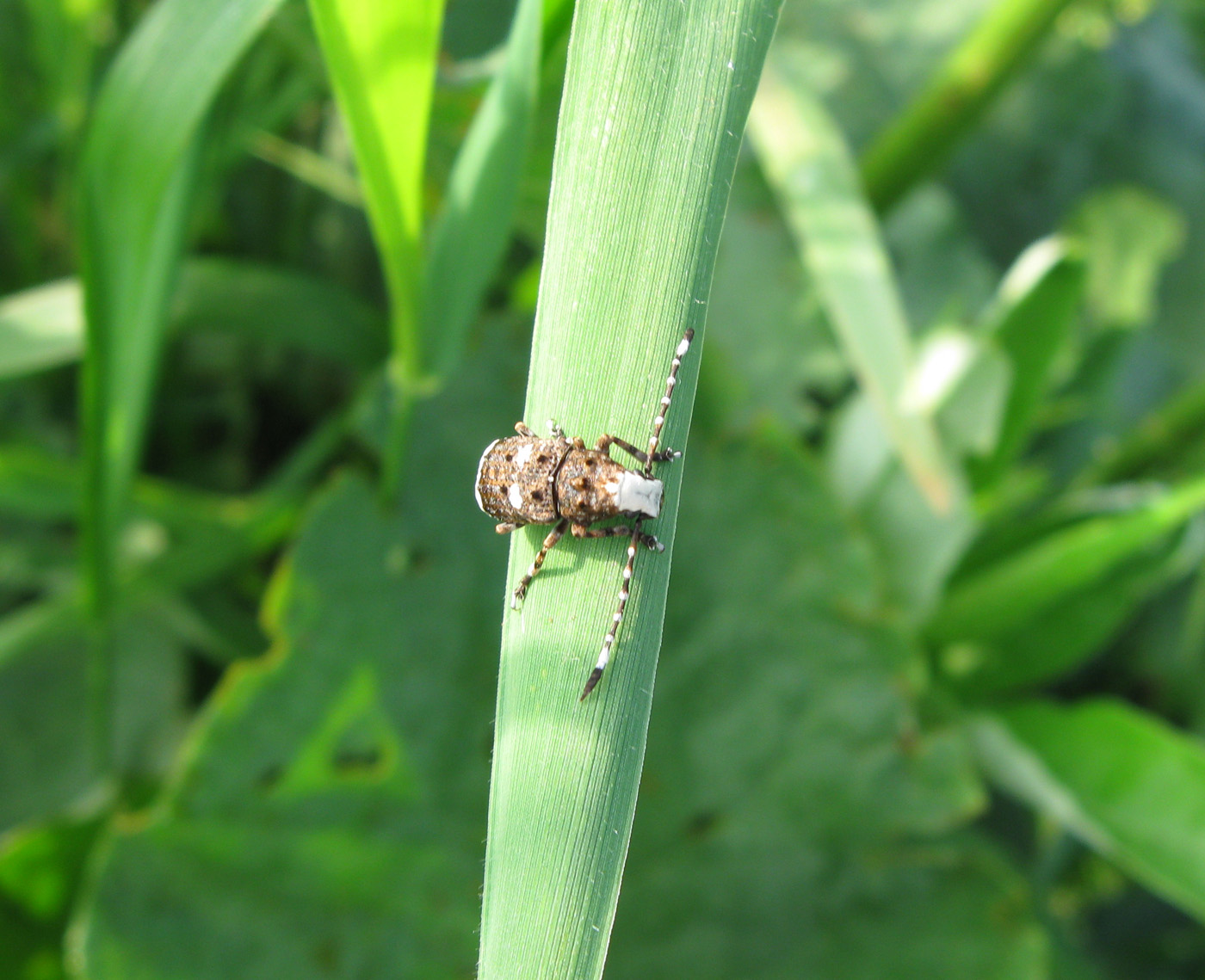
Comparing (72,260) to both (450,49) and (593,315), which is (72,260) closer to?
(450,49)

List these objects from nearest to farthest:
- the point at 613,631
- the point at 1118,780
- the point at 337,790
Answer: the point at 613,631
the point at 337,790
the point at 1118,780

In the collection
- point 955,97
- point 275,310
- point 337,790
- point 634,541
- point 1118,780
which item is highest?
point 275,310

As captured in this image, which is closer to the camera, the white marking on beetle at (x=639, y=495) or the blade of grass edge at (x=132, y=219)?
the white marking on beetle at (x=639, y=495)

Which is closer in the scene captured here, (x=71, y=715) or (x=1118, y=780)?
(x=1118, y=780)

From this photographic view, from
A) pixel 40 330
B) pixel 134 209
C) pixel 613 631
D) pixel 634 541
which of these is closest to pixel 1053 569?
pixel 634 541

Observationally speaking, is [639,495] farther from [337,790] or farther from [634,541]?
[337,790]

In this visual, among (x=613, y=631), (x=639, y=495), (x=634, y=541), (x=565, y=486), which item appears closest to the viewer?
(x=613, y=631)

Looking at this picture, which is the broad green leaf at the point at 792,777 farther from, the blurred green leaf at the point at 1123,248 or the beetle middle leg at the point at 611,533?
the blurred green leaf at the point at 1123,248

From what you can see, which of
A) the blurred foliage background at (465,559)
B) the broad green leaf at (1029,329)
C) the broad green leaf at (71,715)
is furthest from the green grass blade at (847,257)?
the broad green leaf at (71,715)
